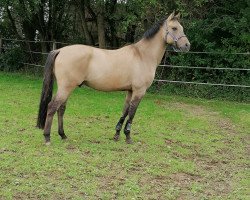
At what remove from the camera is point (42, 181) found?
532 centimetres

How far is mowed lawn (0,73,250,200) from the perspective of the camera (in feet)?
17.4

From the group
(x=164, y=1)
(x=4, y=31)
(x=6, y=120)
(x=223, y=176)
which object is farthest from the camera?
(x=4, y=31)

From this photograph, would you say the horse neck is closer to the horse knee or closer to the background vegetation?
the horse knee

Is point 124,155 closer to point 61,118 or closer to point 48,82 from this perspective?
A: point 61,118

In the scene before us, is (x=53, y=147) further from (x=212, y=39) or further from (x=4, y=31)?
(x=4, y=31)

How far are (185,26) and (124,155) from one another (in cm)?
852

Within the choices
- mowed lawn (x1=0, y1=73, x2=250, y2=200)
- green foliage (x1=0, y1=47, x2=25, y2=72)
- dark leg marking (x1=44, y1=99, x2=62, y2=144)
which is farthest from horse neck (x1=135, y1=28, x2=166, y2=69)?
green foliage (x1=0, y1=47, x2=25, y2=72)

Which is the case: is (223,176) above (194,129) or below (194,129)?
above

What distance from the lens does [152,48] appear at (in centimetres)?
761

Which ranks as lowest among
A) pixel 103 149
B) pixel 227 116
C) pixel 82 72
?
pixel 227 116

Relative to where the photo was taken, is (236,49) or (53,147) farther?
(236,49)

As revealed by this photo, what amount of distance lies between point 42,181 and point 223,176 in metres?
2.61

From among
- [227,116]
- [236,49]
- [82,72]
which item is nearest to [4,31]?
[236,49]

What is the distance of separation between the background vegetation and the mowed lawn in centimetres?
306
